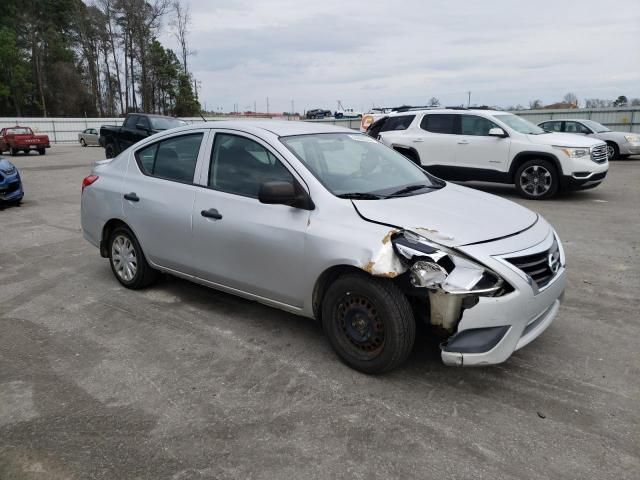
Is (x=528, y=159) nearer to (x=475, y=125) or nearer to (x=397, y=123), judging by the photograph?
(x=475, y=125)

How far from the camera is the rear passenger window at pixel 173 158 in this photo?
4551mm

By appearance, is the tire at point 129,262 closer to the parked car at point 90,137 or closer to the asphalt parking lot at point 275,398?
the asphalt parking lot at point 275,398

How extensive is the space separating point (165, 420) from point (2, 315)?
2.65m

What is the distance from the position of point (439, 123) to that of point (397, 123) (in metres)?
1.19

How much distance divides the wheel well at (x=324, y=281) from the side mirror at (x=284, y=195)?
0.47 metres

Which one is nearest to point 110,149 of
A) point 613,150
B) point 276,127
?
point 276,127

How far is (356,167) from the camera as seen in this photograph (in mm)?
4172

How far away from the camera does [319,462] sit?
2.66 meters

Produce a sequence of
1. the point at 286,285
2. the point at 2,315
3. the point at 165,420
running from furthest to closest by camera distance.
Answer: the point at 2,315
the point at 286,285
the point at 165,420

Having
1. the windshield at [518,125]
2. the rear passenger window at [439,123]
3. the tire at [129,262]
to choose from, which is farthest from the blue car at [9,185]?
the windshield at [518,125]

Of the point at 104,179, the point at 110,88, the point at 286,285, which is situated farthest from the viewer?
the point at 110,88

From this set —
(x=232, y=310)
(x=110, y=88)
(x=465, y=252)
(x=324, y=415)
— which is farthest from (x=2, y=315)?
(x=110, y=88)

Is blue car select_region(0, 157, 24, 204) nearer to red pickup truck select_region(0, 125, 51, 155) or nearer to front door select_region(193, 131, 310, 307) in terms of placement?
front door select_region(193, 131, 310, 307)

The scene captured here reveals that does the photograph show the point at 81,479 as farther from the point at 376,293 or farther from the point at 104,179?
the point at 104,179
